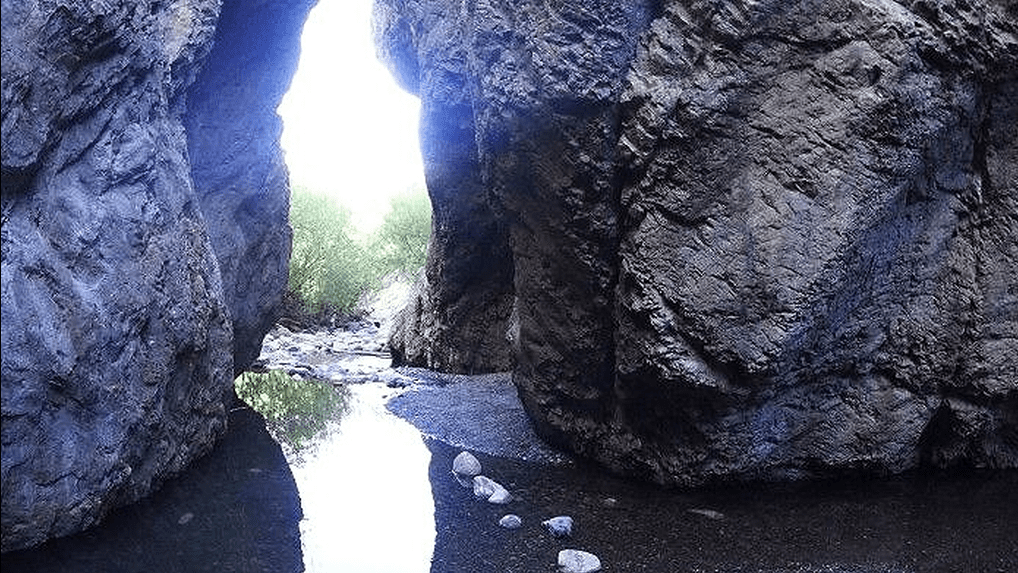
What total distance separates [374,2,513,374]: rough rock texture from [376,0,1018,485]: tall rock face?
3.21 m

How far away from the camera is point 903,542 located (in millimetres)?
5703

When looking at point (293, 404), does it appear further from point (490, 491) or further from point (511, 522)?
point (511, 522)

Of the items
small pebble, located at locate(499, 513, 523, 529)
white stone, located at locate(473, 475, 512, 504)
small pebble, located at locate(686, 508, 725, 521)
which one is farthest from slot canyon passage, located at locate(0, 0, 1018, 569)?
small pebble, located at locate(499, 513, 523, 529)

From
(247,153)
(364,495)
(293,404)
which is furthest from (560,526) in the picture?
(247,153)

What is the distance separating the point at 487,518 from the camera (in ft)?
20.0

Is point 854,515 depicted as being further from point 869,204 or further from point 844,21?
point 844,21

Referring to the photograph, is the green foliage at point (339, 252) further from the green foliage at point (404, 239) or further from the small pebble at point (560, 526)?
the small pebble at point (560, 526)

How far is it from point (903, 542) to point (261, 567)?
381 cm

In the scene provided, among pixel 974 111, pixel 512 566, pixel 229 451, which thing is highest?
pixel 974 111

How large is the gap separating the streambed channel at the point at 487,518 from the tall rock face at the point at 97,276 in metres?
0.39

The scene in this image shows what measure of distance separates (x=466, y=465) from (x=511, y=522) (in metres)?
1.16

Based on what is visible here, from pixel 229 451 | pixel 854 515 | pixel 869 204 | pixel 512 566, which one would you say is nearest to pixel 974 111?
pixel 869 204

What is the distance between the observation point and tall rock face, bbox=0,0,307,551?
194 inches

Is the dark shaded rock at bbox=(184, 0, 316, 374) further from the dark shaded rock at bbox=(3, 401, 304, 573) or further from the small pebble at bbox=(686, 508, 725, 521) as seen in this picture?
the small pebble at bbox=(686, 508, 725, 521)
